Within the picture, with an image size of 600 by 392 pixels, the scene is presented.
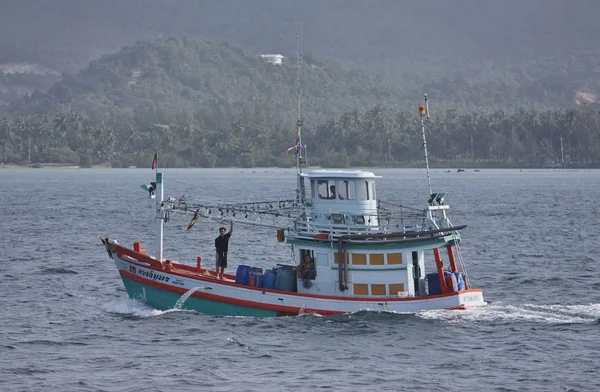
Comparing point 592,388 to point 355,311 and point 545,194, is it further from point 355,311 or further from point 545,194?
point 545,194

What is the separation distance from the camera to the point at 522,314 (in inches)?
1673

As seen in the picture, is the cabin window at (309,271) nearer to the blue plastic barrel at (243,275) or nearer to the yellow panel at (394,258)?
the blue plastic barrel at (243,275)

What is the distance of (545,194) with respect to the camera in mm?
150125

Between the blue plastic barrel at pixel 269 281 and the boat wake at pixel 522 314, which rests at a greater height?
the blue plastic barrel at pixel 269 281

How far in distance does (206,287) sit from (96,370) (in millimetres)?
8115

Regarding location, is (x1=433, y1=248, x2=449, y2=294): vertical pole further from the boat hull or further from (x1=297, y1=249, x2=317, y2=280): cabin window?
(x1=297, y1=249, x2=317, y2=280): cabin window

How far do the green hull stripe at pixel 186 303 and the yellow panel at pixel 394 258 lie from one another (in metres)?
4.55

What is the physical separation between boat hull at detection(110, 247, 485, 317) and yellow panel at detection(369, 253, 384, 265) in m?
1.27

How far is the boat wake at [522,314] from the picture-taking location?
40.3m

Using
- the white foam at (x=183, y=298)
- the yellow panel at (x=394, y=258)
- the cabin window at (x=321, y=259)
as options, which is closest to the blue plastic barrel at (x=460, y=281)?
the yellow panel at (x=394, y=258)

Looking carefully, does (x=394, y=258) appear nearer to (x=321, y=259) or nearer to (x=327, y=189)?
(x=321, y=259)

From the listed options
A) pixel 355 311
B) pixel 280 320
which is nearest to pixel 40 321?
pixel 280 320

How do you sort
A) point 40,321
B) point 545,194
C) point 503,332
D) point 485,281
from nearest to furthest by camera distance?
point 503,332
point 40,321
point 485,281
point 545,194

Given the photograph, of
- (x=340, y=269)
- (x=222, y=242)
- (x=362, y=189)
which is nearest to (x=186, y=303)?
(x=222, y=242)
